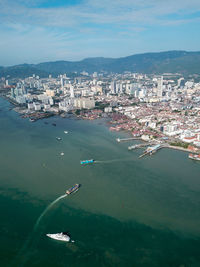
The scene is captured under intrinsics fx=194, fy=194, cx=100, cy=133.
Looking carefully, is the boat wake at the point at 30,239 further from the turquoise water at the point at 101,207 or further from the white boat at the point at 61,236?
the white boat at the point at 61,236

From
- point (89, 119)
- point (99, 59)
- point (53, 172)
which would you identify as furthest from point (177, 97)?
point (99, 59)

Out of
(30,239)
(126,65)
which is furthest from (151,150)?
(126,65)

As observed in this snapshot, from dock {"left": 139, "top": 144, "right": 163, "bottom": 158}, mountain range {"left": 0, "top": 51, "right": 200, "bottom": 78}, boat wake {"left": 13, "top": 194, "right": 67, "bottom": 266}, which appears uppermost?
mountain range {"left": 0, "top": 51, "right": 200, "bottom": 78}

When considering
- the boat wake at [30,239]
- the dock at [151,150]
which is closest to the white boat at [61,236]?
the boat wake at [30,239]

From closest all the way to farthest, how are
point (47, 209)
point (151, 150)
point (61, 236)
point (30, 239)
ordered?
1. point (61, 236)
2. point (30, 239)
3. point (47, 209)
4. point (151, 150)

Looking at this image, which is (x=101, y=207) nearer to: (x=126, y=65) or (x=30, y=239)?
(x=30, y=239)

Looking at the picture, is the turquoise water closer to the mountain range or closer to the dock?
the dock

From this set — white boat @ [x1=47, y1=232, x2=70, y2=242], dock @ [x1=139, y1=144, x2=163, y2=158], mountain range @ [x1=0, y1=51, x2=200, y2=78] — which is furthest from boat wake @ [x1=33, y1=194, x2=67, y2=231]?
mountain range @ [x1=0, y1=51, x2=200, y2=78]
